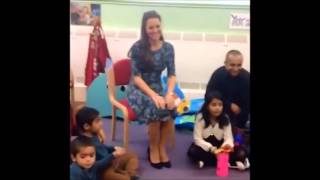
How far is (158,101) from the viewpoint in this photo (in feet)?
5.11

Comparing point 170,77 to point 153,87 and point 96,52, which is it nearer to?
point 153,87

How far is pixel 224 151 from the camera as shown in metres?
1.56

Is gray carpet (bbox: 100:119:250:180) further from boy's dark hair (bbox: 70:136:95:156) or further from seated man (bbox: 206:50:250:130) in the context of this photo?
seated man (bbox: 206:50:250:130)

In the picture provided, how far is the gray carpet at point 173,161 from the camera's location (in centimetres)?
155

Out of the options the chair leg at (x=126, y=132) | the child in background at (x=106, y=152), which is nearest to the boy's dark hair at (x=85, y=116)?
the child in background at (x=106, y=152)

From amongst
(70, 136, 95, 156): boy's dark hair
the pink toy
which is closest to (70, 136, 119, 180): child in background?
(70, 136, 95, 156): boy's dark hair

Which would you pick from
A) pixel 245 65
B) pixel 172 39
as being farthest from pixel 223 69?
pixel 172 39

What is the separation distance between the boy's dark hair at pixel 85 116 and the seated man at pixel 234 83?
415 millimetres

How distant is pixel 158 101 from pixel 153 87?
2.1 inches

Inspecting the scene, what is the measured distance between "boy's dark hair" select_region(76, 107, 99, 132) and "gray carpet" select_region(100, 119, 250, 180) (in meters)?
0.05

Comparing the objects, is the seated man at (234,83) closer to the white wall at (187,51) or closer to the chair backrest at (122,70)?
the white wall at (187,51)

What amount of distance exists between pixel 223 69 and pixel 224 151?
0.29 m

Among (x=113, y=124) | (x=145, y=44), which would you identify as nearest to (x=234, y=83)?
(x=145, y=44)

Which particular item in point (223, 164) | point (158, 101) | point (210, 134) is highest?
point (158, 101)
